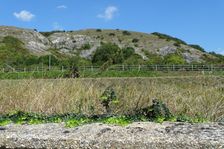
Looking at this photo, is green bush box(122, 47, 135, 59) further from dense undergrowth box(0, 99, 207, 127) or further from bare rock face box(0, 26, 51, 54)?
dense undergrowth box(0, 99, 207, 127)

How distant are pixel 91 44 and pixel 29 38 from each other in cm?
1024

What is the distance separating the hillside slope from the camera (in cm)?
7476

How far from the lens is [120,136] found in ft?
20.4

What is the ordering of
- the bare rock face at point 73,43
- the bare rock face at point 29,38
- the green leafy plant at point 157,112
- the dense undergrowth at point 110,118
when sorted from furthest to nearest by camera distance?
the bare rock face at point 73,43
the bare rock face at point 29,38
the green leafy plant at point 157,112
the dense undergrowth at point 110,118

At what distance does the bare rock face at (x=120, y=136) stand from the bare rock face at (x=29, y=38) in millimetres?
66311

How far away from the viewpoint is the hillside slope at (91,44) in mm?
74762

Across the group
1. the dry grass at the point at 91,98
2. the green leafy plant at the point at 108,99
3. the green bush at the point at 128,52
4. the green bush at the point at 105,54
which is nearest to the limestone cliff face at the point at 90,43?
the green bush at the point at 128,52

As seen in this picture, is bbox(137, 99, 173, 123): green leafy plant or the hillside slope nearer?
bbox(137, 99, 173, 123): green leafy plant

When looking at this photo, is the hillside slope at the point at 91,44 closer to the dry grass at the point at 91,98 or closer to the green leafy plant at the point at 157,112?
the dry grass at the point at 91,98

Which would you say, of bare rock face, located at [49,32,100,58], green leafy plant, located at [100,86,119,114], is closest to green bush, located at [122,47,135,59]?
bare rock face, located at [49,32,100,58]

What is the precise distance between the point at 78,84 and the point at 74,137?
415 cm

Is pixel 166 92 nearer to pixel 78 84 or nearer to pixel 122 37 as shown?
pixel 78 84

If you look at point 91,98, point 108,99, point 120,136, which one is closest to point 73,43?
point 91,98

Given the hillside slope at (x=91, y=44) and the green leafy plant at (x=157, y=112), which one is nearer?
the green leafy plant at (x=157, y=112)
